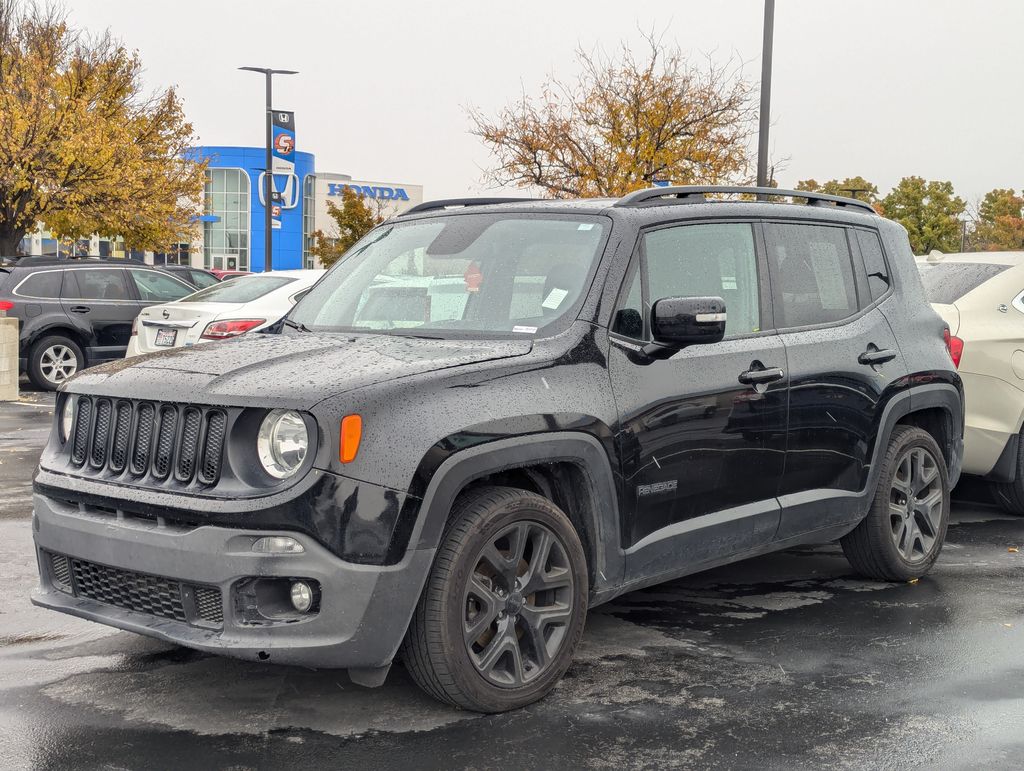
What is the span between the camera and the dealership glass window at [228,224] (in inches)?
3408

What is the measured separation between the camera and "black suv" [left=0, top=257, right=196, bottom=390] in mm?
16281

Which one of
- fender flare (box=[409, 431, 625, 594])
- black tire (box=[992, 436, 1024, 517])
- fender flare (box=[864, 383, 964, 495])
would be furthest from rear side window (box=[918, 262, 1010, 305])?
fender flare (box=[409, 431, 625, 594])

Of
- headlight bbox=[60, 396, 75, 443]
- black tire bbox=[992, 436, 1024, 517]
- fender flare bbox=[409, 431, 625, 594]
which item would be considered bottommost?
black tire bbox=[992, 436, 1024, 517]

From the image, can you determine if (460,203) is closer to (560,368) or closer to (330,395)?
(560,368)

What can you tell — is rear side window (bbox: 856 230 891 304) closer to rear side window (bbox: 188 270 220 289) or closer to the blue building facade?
rear side window (bbox: 188 270 220 289)

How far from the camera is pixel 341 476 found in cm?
390

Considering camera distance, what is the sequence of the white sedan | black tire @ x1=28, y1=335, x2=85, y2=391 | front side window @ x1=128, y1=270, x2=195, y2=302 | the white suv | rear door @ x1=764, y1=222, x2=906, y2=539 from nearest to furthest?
1. rear door @ x1=764, y1=222, x2=906, y2=539
2. the white suv
3. the white sedan
4. black tire @ x1=28, y1=335, x2=85, y2=391
5. front side window @ x1=128, y1=270, x2=195, y2=302

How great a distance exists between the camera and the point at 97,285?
55.1ft

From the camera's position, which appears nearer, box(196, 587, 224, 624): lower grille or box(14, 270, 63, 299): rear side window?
box(196, 587, 224, 624): lower grille

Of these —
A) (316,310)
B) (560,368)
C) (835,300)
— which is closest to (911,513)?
(835,300)

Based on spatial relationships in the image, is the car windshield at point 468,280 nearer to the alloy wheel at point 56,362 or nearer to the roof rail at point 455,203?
the roof rail at point 455,203

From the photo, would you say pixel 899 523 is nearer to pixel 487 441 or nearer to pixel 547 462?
pixel 547 462

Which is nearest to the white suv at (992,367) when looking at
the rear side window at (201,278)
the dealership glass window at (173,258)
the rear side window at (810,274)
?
the rear side window at (810,274)

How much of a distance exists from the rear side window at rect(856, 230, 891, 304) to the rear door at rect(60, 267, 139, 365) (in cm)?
1247
